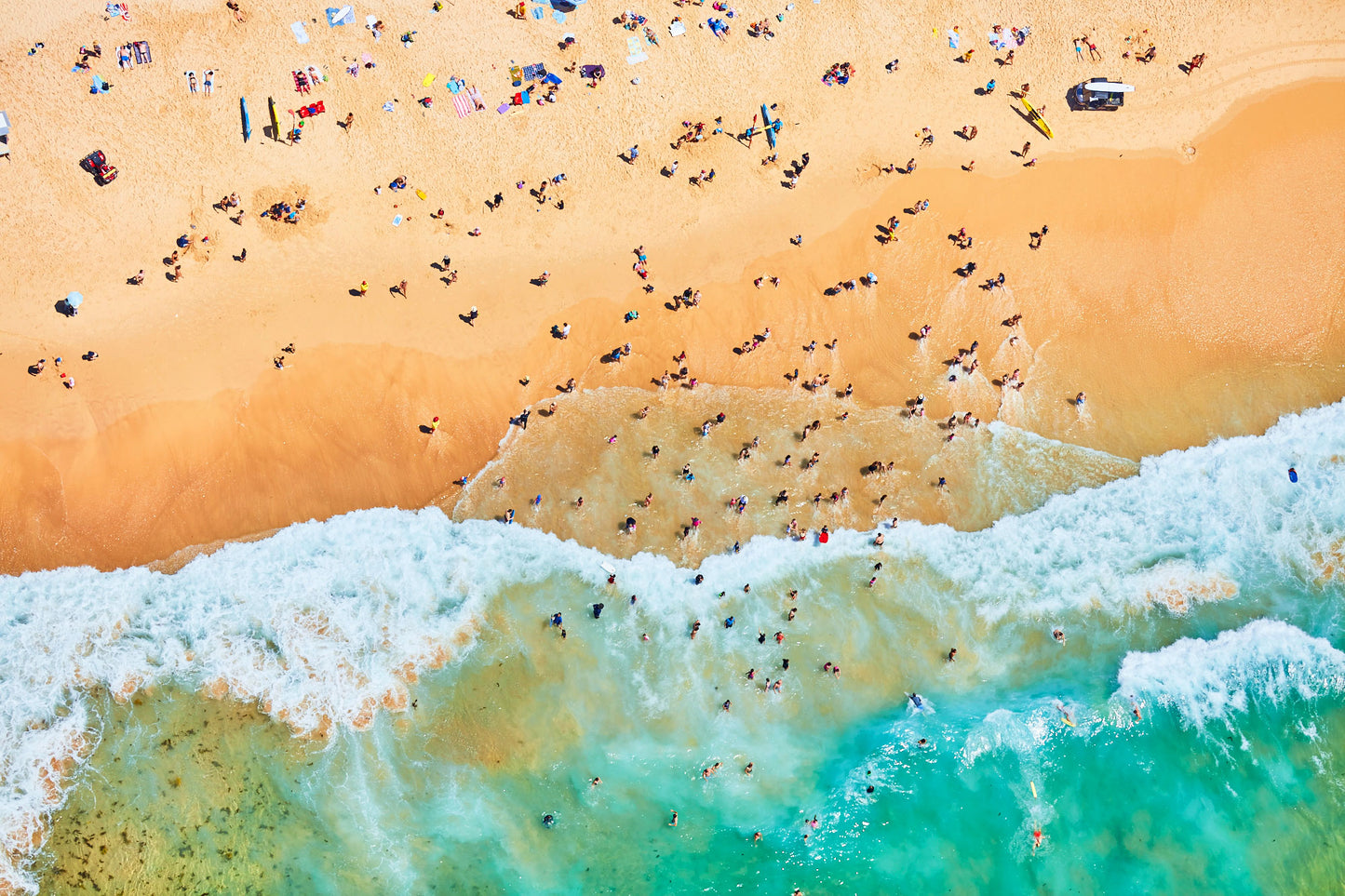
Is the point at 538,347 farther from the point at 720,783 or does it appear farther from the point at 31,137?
the point at 31,137

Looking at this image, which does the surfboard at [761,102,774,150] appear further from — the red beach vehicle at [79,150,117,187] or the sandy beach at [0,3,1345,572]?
the red beach vehicle at [79,150,117,187]

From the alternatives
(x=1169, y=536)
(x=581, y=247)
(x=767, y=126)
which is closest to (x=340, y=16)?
(x=581, y=247)

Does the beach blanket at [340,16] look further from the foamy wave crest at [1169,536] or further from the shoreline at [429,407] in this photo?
the foamy wave crest at [1169,536]

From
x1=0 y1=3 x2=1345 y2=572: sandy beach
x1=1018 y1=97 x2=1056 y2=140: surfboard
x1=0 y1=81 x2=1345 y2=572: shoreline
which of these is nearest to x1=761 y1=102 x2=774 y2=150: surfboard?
x1=0 y1=3 x2=1345 y2=572: sandy beach

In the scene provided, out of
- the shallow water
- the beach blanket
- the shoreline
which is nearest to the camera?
the shallow water

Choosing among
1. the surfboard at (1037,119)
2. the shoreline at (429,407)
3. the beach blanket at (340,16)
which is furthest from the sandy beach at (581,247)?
the surfboard at (1037,119)

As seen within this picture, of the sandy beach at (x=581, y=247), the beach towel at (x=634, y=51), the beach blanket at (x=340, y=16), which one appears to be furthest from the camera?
the beach towel at (x=634, y=51)
